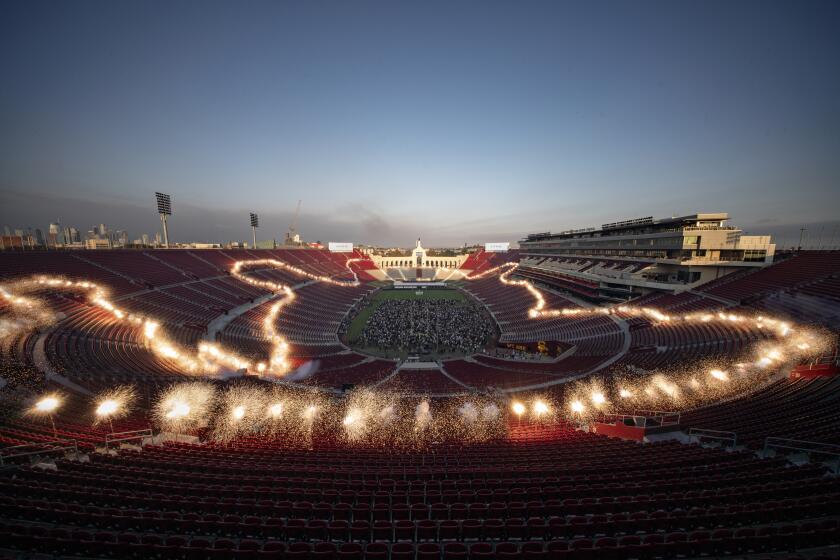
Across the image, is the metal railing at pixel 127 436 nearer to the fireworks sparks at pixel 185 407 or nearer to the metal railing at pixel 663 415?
the fireworks sparks at pixel 185 407

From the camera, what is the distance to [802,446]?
9.65 metres

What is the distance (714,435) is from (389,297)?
203ft

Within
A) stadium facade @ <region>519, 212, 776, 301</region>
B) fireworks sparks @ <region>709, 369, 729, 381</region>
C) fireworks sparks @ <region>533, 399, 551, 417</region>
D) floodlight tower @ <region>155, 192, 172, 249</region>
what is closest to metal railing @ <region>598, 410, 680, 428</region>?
fireworks sparks @ <region>533, 399, 551, 417</region>

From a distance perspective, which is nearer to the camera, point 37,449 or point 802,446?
point 802,446

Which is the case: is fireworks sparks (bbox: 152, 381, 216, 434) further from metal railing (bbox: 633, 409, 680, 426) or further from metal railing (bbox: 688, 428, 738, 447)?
metal railing (bbox: 633, 409, 680, 426)

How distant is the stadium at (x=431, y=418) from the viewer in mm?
6801

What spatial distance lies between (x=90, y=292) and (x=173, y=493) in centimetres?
3268

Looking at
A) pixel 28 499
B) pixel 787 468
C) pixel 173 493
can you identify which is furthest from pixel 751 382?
pixel 28 499

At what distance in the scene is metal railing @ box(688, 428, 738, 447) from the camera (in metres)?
11.0

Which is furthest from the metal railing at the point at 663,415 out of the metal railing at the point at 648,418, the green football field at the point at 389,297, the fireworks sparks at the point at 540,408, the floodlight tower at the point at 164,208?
the floodlight tower at the point at 164,208

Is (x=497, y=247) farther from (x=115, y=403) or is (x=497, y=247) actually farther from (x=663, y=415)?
(x=115, y=403)

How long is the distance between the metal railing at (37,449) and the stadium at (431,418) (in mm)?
87

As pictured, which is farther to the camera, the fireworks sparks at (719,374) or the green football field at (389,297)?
the green football field at (389,297)

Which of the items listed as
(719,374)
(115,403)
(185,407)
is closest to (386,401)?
(185,407)
